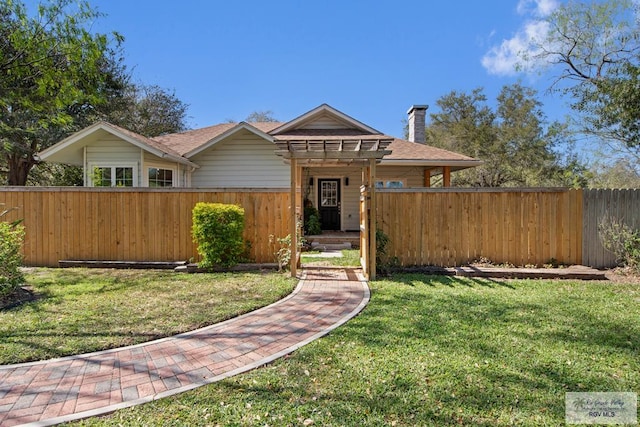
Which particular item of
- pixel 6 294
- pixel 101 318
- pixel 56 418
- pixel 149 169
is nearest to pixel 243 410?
pixel 56 418

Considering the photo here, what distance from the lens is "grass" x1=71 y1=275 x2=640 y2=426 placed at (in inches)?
101

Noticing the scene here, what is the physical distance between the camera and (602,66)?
472 inches

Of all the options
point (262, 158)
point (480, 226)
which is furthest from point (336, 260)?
point (262, 158)

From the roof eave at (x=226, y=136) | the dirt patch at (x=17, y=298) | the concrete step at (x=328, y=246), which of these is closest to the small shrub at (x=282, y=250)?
the concrete step at (x=328, y=246)

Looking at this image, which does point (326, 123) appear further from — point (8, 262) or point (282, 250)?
point (8, 262)

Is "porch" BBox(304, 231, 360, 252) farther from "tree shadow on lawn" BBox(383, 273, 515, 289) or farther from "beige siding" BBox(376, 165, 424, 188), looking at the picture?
"tree shadow on lawn" BBox(383, 273, 515, 289)

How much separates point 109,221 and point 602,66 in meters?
16.3

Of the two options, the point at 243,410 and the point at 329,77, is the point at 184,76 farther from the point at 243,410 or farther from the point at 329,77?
the point at 243,410

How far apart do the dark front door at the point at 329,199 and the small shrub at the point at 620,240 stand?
896 cm

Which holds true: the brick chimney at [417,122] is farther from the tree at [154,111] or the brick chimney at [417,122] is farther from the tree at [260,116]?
the tree at [260,116]

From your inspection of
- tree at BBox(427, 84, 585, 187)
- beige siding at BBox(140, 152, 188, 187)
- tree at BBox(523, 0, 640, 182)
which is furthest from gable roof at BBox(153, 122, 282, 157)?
tree at BBox(427, 84, 585, 187)

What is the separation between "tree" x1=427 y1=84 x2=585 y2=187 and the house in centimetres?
1085

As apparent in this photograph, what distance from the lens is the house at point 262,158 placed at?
995cm

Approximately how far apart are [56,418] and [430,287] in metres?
5.54
